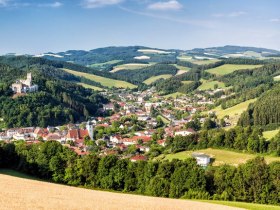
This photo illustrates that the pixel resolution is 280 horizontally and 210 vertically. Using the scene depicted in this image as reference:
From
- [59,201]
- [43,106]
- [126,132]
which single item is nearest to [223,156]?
[126,132]

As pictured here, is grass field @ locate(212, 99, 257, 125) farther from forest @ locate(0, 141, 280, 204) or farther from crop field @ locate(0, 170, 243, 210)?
crop field @ locate(0, 170, 243, 210)

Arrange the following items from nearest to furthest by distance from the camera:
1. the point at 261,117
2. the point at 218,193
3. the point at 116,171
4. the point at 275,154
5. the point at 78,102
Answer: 1. the point at 218,193
2. the point at 116,171
3. the point at 275,154
4. the point at 261,117
5. the point at 78,102

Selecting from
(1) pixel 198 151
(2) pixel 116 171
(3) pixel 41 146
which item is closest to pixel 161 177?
(2) pixel 116 171

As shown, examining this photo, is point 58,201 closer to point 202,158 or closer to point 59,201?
point 59,201

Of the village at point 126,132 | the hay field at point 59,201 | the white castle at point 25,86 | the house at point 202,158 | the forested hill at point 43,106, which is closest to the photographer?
the hay field at point 59,201

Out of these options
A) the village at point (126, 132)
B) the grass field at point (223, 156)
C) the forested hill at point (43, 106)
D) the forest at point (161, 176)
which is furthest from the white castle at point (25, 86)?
the forest at point (161, 176)

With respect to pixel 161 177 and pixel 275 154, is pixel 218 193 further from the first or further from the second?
Answer: pixel 275 154

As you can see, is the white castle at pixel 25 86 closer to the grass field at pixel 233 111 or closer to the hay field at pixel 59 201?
the grass field at pixel 233 111
